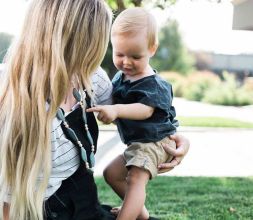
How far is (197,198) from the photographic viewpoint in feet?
16.7

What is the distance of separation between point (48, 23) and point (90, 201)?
2.10 feet

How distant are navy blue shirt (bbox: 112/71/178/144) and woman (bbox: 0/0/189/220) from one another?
0.29m

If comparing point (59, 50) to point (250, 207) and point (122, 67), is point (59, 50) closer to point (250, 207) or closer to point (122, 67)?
point (122, 67)

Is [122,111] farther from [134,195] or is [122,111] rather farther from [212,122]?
[212,122]

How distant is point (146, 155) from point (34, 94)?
562mm

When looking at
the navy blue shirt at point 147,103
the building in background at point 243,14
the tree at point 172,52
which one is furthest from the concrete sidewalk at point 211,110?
the navy blue shirt at point 147,103

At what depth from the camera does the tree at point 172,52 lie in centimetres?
2264

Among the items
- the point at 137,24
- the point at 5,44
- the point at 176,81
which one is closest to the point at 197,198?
the point at 5,44

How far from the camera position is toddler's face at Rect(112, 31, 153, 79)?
205cm

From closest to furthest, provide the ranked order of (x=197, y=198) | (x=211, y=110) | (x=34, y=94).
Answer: (x=34, y=94) < (x=197, y=198) < (x=211, y=110)

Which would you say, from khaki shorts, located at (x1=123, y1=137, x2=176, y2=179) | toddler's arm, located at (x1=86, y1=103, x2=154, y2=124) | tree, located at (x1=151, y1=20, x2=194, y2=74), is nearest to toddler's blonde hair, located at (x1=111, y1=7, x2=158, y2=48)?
toddler's arm, located at (x1=86, y1=103, x2=154, y2=124)

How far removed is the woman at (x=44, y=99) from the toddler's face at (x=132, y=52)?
Answer: 0.25 m

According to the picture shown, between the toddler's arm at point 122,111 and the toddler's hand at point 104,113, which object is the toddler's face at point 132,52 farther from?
the toddler's hand at point 104,113

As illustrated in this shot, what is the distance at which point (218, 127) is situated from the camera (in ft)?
44.9
